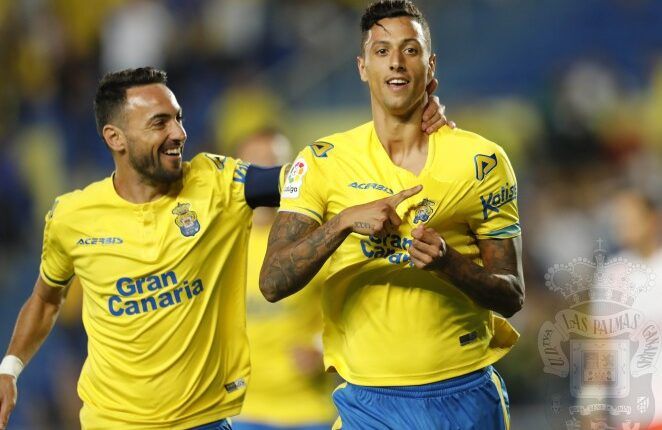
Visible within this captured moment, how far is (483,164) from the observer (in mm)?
4340

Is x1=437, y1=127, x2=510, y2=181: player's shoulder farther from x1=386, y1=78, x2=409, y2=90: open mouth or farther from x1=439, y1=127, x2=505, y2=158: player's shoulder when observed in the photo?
x1=386, y1=78, x2=409, y2=90: open mouth

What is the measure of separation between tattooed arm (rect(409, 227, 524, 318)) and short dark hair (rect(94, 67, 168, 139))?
1704mm

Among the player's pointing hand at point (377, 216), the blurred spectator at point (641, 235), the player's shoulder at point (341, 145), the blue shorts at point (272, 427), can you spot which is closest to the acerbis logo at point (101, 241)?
the player's shoulder at point (341, 145)

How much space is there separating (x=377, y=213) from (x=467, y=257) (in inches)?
19.3

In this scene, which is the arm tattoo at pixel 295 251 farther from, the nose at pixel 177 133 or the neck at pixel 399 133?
the nose at pixel 177 133

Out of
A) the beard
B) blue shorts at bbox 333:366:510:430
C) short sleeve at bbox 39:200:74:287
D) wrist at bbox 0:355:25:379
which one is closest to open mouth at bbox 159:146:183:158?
the beard

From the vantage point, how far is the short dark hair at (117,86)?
5.12m

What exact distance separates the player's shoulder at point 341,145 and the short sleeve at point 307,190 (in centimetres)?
3

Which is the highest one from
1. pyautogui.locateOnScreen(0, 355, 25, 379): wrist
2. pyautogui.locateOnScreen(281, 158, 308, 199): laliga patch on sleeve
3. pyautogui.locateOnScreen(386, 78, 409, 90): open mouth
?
pyautogui.locateOnScreen(386, 78, 409, 90): open mouth

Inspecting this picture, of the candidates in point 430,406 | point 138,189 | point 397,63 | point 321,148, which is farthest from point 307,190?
point 138,189

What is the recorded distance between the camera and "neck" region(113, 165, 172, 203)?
5055 mm

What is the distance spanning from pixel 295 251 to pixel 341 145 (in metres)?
0.51

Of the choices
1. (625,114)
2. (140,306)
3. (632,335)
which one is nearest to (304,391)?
(140,306)

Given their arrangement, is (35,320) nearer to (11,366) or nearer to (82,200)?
(11,366)
